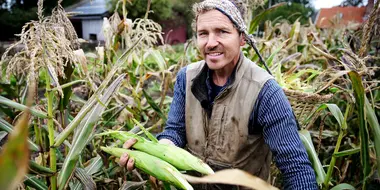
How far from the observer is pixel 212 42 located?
138 cm

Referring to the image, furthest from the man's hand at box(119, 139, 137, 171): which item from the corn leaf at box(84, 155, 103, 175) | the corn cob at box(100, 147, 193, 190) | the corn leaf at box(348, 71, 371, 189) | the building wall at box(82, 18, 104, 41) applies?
the building wall at box(82, 18, 104, 41)

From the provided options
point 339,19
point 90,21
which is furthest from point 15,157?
point 90,21

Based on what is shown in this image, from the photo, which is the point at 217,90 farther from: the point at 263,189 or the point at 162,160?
the point at 263,189

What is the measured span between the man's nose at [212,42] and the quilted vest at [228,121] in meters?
0.16

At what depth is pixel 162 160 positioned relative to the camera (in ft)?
3.26

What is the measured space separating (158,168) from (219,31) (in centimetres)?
67

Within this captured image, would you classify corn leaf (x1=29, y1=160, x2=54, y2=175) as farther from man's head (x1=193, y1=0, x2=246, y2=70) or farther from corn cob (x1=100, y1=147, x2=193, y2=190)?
man's head (x1=193, y1=0, x2=246, y2=70)

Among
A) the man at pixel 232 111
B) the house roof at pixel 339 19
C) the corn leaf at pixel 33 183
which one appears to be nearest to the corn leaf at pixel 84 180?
the corn leaf at pixel 33 183

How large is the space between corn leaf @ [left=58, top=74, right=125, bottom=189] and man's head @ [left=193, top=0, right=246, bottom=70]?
41 cm

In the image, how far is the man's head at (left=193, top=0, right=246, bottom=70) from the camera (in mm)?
1385

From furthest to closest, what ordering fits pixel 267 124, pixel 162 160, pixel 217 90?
pixel 217 90 < pixel 267 124 < pixel 162 160

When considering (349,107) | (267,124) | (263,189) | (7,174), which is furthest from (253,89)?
(7,174)

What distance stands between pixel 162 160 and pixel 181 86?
657 mm

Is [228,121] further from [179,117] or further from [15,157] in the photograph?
[15,157]
